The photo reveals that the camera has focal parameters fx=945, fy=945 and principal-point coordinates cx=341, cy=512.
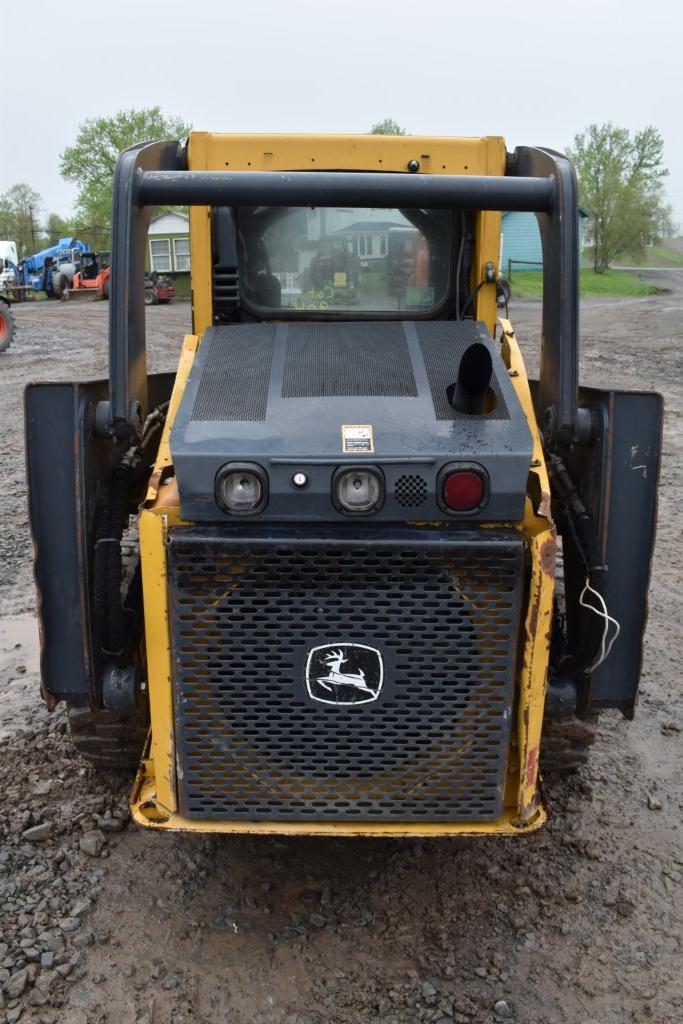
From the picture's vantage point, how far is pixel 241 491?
2.46 meters

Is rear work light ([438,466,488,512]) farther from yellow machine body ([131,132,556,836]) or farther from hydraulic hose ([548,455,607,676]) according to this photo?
hydraulic hose ([548,455,607,676])

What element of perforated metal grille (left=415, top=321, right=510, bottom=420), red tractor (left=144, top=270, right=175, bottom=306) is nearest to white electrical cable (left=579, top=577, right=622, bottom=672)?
perforated metal grille (left=415, top=321, right=510, bottom=420)

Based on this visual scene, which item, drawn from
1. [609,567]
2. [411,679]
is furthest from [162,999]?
[609,567]

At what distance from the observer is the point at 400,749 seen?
103 inches

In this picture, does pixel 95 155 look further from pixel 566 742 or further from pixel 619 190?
pixel 566 742

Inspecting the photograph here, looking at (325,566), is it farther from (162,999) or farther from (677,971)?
(677,971)

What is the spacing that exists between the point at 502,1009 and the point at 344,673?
1013 mm

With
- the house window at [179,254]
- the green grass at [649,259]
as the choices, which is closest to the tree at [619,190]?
the green grass at [649,259]

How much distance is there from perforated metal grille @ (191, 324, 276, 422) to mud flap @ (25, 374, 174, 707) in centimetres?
38

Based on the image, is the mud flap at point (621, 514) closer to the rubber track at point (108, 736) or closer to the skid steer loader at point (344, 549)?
the skid steer loader at point (344, 549)

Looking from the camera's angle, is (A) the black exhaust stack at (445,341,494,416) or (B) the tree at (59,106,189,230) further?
(B) the tree at (59,106,189,230)

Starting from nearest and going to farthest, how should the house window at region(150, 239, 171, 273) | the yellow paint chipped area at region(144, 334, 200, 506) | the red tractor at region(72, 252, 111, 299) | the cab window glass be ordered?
the yellow paint chipped area at region(144, 334, 200, 506), the cab window glass, the red tractor at region(72, 252, 111, 299), the house window at region(150, 239, 171, 273)

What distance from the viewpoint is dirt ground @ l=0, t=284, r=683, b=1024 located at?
2.60 metres

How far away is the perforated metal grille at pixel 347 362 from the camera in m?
2.74
